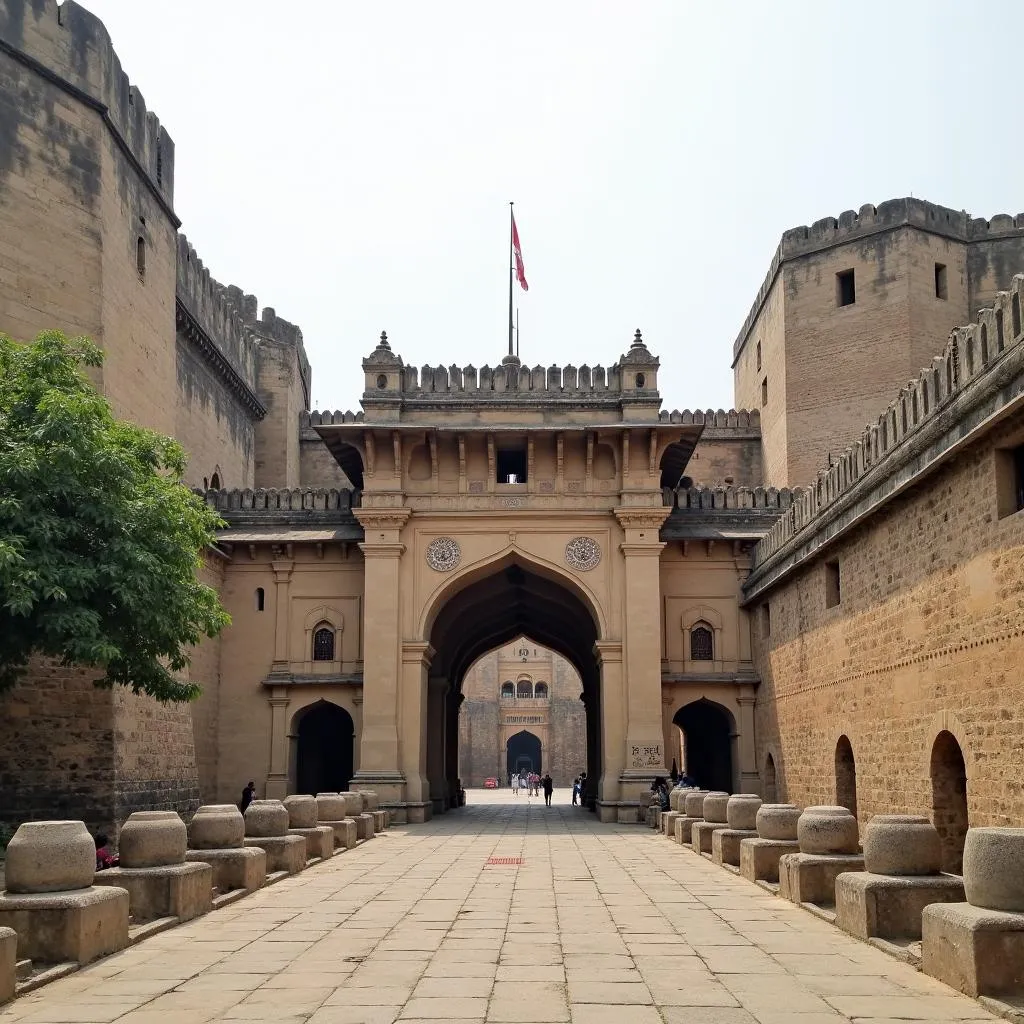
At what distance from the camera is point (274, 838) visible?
13.6 meters

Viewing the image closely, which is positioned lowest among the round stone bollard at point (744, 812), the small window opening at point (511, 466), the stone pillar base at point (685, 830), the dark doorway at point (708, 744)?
the stone pillar base at point (685, 830)

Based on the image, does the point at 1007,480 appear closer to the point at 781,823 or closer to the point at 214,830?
the point at 781,823

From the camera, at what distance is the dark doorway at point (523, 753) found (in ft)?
184

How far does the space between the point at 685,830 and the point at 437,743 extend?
1149 centimetres

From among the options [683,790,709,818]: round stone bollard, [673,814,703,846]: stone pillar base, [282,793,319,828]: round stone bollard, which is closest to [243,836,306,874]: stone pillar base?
[282,793,319,828]: round stone bollard

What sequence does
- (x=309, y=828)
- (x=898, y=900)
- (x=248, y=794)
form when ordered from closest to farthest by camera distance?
(x=898, y=900) → (x=309, y=828) → (x=248, y=794)

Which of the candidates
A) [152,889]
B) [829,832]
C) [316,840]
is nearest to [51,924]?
[152,889]

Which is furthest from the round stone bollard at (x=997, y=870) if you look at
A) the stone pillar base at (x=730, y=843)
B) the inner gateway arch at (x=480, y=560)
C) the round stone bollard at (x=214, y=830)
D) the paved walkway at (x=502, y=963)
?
the inner gateway arch at (x=480, y=560)

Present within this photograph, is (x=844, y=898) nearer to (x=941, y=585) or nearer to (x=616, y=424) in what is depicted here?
(x=941, y=585)

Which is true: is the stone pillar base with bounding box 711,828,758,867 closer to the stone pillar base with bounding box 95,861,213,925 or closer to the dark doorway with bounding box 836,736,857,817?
the dark doorway with bounding box 836,736,857,817

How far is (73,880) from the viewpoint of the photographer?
27.2ft

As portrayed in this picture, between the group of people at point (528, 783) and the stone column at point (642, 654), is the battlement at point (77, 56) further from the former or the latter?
the group of people at point (528, 783)

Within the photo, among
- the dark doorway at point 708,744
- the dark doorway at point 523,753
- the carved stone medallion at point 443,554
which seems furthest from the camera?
the dark doorway at point 523,753

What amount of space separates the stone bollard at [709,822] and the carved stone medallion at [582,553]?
8.13 metres
